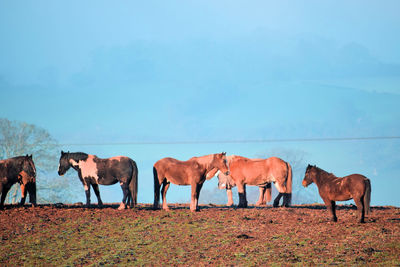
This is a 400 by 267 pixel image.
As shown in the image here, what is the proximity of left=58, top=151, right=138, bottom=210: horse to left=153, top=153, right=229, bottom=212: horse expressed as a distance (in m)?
1.06

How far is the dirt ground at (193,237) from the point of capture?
15727 millimetres

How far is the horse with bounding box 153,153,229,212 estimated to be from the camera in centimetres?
2216

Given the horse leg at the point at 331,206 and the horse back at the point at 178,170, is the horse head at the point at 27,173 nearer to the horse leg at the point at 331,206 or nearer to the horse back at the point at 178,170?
the horse back at the point at 178,170

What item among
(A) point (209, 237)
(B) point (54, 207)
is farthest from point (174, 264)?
(B) point (54, 207)

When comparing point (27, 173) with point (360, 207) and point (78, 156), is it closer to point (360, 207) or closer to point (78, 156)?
point (78, 156)

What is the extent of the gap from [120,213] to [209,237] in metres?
Answer: 5.01

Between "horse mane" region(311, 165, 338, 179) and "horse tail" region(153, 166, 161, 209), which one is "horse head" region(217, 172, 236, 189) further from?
"horse mane" region(311, 165, 338, 179)

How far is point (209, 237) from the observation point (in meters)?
17.8

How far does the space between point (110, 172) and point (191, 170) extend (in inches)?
132

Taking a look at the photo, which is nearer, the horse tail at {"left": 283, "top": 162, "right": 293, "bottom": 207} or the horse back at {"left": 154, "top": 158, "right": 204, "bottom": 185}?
the horse back at {"left": 154, "top": 158, "right": 204, "bottom": 185}

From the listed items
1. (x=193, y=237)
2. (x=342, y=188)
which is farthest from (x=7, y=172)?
(x=342, y=188)

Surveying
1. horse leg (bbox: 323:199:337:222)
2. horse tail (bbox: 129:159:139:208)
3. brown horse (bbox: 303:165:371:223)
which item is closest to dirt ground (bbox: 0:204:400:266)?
horse leg (bbox: 323:199:337:222)

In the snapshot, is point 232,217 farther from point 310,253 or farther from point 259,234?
point 310,253

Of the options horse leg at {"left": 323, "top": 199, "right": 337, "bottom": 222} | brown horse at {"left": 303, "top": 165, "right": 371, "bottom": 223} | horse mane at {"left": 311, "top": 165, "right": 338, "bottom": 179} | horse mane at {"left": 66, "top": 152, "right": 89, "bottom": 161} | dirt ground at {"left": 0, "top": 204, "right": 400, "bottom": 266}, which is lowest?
dirt ground at {"left": 0, "top": 204, "right": 400, "bottom": 266}
